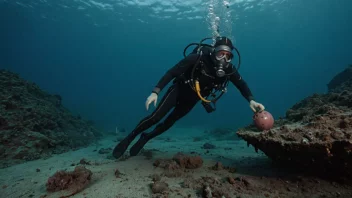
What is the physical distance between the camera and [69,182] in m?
3.42

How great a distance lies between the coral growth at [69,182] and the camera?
3312 mm

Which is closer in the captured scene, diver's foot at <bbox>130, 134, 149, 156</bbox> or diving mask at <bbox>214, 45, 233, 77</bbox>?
diving mask at <bbox>214, 45, 233, 77</bbox>

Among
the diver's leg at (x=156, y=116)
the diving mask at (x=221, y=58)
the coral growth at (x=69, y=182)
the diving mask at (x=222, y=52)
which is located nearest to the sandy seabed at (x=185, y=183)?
the coral growth at (x=69, y=182)

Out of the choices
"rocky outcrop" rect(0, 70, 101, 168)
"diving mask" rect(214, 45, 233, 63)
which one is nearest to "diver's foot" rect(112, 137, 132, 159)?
"rocky outcrop" rect(0, 70, 101, 168)

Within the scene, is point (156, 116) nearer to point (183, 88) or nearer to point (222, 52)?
point (183, 88)

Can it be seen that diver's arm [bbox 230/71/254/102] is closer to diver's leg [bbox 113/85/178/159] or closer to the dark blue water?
diver's leg [bbox 113/85/178/159]

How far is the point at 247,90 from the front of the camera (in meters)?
5.54

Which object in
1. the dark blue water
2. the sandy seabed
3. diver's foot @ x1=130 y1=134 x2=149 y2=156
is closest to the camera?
the sandy seabed

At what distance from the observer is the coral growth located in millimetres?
3312

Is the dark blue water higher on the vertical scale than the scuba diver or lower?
higher

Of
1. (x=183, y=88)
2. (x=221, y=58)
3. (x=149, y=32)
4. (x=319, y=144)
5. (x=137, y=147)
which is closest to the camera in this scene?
(x=319, y=144)

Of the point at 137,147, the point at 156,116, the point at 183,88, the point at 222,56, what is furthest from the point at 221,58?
the point at 137,147

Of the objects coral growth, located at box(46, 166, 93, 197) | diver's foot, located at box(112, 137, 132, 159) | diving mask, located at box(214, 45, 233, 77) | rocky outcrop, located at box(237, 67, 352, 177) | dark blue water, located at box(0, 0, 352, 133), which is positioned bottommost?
coral growth, located at box(46, 166, 93, 197)

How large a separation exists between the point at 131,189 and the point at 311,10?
4612 centimetres
